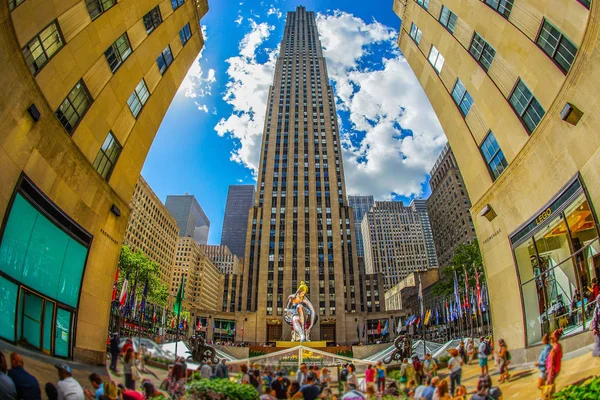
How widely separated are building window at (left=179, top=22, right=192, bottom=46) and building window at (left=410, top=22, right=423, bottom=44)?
65.1 feet

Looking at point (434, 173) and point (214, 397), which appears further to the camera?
point (434, 173)

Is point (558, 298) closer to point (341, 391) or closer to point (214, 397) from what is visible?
point (341, 391)

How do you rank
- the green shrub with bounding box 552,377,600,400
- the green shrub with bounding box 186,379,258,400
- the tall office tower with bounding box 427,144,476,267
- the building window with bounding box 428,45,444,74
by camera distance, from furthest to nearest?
the tall office tower with bounding box 427,144,476,267
the building window with bounding box 428,45,444,74
the green shrub with bounding box 186,379,258,400
the green shrub with bounding box 552,377,600,400

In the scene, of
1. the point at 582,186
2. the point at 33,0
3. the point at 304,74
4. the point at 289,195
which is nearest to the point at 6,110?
the point at 33,0

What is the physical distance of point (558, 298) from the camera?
47.6 ft

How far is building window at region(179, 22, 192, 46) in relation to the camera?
93.9 ft

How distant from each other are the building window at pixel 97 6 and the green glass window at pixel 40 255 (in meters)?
11.3

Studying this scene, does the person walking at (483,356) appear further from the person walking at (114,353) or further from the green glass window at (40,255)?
the green glass window at (40,255)

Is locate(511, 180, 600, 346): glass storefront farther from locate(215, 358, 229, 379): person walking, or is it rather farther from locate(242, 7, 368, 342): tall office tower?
locate(242, 7, 368, 342): tall office tower

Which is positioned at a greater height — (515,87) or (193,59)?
(193,59)

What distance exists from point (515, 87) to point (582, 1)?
5459 mm

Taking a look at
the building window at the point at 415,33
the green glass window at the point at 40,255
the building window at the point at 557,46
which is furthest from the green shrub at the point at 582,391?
the building window at the point at 415,33

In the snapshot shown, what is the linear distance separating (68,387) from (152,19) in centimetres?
2381

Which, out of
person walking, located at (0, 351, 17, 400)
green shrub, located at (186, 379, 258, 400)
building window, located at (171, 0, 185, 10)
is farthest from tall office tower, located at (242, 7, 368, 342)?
person walking, located at (0, 351, 17, 400)
